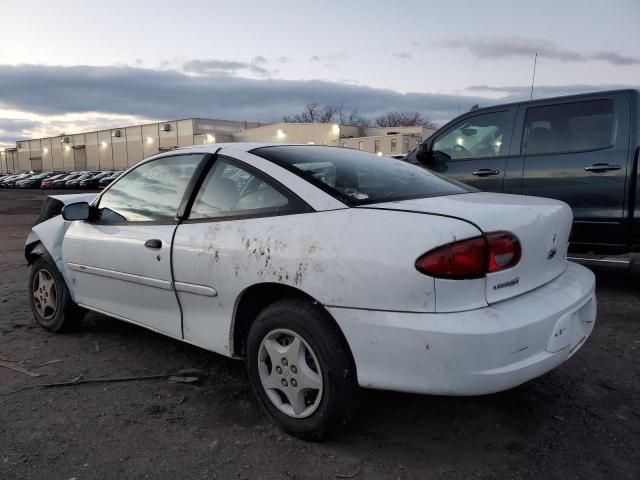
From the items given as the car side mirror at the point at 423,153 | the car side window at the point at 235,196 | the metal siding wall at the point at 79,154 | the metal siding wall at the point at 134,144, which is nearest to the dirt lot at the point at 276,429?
the car side window at the point at 235,196

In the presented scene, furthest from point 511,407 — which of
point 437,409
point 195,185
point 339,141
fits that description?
point 339,141

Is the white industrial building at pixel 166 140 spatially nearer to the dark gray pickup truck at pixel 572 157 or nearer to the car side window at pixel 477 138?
the car side window at pixel 477 138

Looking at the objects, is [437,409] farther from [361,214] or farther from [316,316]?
[361,214]

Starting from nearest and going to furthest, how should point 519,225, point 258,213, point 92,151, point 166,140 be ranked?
point 519,225
point 258,213
point 166,140
point 92,151

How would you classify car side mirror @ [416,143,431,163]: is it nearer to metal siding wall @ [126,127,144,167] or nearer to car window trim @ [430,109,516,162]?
car window trim @ [430,109,516,162]

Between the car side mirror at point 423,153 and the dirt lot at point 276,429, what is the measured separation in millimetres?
2831

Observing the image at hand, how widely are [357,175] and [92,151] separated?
77.3 m

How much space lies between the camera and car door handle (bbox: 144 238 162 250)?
3033 millimetres

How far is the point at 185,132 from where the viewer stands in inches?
2325

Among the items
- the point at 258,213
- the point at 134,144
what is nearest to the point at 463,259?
the point at 258,213

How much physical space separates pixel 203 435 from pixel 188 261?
895 millimetres

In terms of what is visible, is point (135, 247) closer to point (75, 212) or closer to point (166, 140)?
point (75, 212)

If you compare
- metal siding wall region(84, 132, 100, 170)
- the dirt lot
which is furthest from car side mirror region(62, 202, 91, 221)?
metal siding wall region(84, 132, 100, 170)

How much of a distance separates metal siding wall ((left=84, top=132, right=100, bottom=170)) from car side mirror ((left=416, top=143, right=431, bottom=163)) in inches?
2873
